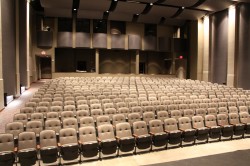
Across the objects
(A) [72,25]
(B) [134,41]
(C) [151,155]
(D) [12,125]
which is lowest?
(C) [151,155]

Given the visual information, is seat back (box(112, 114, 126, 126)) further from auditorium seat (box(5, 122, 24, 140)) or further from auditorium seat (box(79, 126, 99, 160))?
auditorium seat (box(5, 122, 24, 140))

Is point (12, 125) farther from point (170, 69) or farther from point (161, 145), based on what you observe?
point (170, 69)

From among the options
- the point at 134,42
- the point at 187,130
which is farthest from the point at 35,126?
the point at 134,42

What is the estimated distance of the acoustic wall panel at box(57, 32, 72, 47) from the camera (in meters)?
16.9

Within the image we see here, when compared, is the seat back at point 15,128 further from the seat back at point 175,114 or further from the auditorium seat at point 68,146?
the seat back at point 175,114

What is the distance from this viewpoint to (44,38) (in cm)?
1655

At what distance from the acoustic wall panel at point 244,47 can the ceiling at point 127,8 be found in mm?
815

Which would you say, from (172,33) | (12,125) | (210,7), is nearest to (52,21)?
(172,33)

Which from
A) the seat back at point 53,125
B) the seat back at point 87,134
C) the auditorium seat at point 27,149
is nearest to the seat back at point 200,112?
the seat back at point 87,134

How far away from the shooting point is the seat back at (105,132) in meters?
4.92

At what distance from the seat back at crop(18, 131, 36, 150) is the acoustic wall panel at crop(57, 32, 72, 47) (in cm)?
1335

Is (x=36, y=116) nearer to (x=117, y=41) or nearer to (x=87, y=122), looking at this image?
(x=87, y=122)

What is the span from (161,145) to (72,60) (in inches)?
597

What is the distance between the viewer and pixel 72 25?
17266 mm
